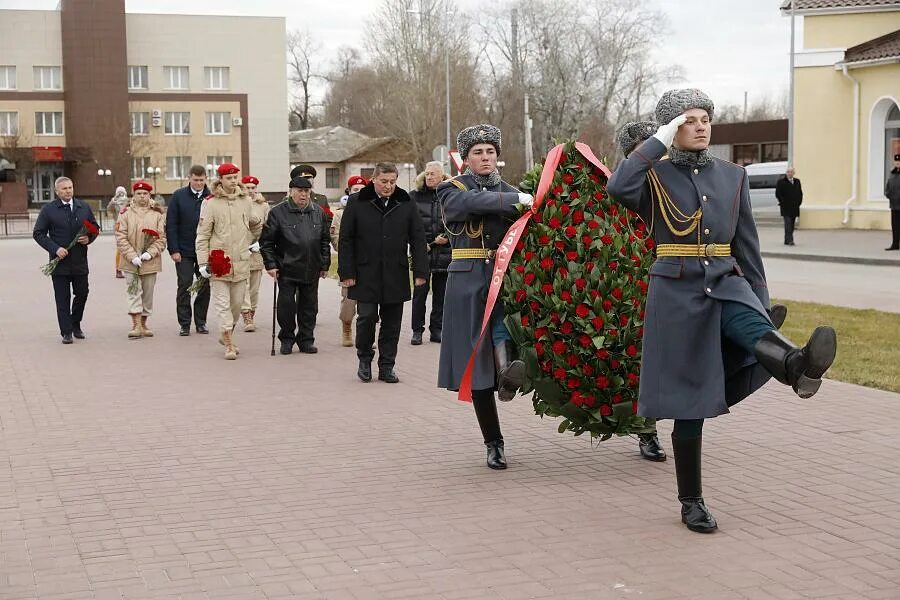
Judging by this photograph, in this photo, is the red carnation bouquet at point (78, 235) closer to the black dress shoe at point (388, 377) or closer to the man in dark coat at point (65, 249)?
the man in dark coat at point (65, 249)

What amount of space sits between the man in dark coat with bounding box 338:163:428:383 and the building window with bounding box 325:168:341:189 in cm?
9603

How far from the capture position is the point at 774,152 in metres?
61.1

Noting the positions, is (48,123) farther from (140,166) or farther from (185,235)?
(185,235)

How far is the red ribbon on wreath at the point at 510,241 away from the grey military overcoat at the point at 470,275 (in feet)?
0.17

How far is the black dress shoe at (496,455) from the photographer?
25.1ft

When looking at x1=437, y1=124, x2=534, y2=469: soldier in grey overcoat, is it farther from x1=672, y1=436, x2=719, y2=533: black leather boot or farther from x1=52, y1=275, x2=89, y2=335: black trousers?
x1=52, y1=275, x2=89, y2=335: black trousers

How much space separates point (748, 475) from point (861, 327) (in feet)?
24.3

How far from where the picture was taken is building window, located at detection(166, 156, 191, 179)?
3332 inches

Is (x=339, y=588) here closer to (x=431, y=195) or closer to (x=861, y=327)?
(x=431, y=195)

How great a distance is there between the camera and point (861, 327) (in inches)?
555

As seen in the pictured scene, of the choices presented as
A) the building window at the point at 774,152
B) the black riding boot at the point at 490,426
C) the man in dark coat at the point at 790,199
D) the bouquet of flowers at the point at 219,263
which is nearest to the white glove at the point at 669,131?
the black riding boot at the point at 490,426

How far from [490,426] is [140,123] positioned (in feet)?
262

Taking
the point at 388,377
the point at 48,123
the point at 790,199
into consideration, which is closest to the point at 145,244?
the point at 388,377

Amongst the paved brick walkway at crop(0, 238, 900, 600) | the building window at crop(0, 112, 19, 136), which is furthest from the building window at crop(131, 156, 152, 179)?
the paved brick walkway at crop(0, 238, 900, 600)
